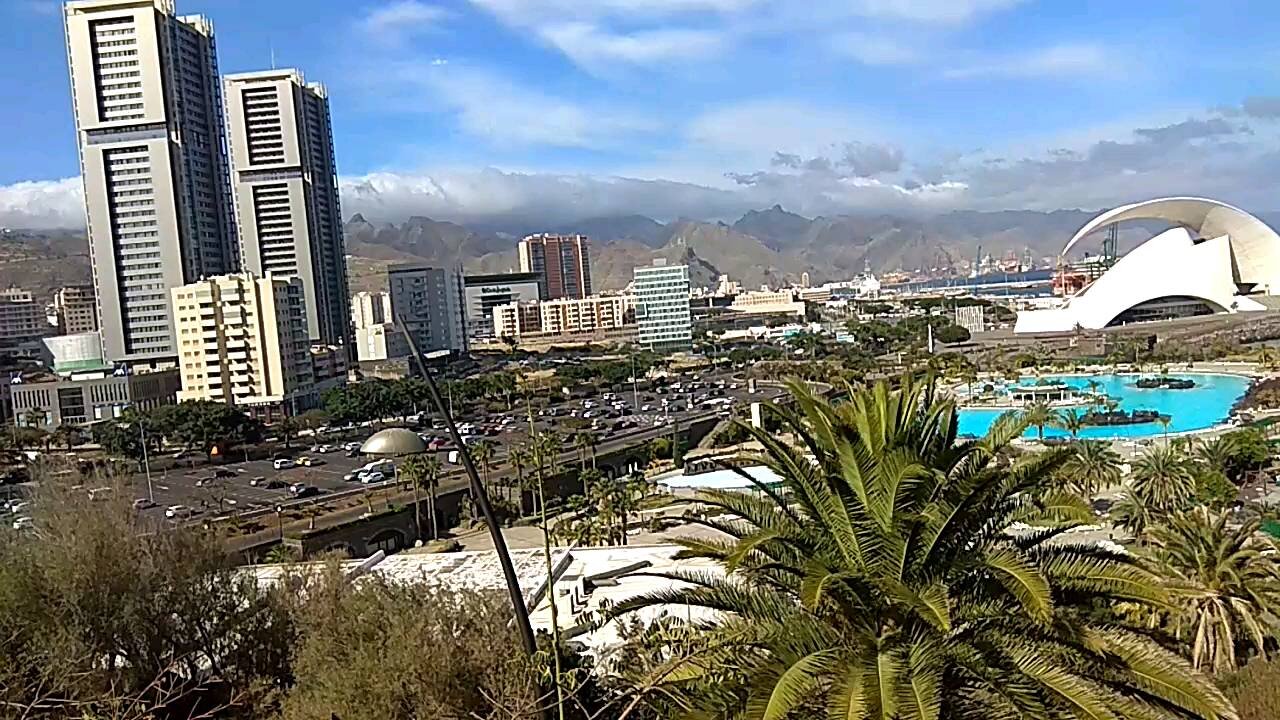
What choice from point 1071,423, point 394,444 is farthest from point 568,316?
point 394,444

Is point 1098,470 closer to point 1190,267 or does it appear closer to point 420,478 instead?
point 420,478

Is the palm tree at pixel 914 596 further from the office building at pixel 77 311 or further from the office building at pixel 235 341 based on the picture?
the office building at pixel 77 311

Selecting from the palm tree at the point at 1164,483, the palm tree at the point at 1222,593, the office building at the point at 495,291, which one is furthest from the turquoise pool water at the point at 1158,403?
the office building at the point at 495,291

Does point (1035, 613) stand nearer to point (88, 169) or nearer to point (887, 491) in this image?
point (887, 491)

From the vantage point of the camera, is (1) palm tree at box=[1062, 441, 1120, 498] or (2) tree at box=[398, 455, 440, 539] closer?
(1) palm tree at box=[1062, 441, 1120, 498]

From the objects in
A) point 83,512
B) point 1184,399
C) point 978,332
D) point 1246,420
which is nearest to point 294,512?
point 83,512

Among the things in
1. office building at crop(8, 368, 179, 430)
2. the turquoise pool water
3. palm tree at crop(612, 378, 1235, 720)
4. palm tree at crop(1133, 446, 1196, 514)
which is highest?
palm tree at crop(612, 378, 1235, 720)

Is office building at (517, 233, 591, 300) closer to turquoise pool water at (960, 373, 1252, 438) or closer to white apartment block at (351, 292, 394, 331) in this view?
white apartment block at (351, 292, 394, 331)

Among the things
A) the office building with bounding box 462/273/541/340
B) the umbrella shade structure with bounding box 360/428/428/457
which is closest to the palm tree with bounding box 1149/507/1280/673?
the umbrella shade structure with bounding box 360/428/428/457
